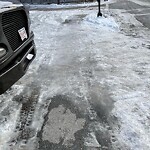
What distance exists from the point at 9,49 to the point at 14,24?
19.9 inches

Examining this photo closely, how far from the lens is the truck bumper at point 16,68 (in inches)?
119

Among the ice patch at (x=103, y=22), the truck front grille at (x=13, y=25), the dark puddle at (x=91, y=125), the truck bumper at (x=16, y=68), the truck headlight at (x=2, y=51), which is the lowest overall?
the ice patch at (x=103, y=22)

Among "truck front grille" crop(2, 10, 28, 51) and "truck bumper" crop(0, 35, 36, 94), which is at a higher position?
"truck front grille" crop(2, 10, 28, 51)

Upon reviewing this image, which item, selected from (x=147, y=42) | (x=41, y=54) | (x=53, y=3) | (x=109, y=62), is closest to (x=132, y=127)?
(x=109, y=62)

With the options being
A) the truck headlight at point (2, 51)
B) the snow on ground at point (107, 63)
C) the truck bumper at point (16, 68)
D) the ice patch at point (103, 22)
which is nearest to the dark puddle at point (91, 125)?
the snow on ground at point (107, 63)

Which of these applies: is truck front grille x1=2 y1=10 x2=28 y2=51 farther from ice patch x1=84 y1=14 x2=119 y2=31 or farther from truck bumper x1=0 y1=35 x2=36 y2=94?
ice patch x1=84 y1=14 x2=119 y2=31

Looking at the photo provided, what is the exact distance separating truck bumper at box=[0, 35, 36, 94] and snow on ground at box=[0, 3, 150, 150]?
0.69 m

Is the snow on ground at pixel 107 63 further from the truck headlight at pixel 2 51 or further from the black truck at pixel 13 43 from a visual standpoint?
the truck headlight at pixel 2 51

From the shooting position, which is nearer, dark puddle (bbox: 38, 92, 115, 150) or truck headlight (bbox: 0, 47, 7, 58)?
truck headlight (bbox: 0, 47, 7, 58)

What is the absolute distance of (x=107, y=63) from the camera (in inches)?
230

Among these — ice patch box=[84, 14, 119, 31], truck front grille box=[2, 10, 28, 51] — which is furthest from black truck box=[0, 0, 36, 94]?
ice patch box=[84, 14, 119, 31]

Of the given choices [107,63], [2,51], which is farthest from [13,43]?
[107,63]

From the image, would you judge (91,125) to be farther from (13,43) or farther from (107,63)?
(107,63)

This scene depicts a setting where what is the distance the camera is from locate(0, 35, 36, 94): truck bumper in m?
3.02
